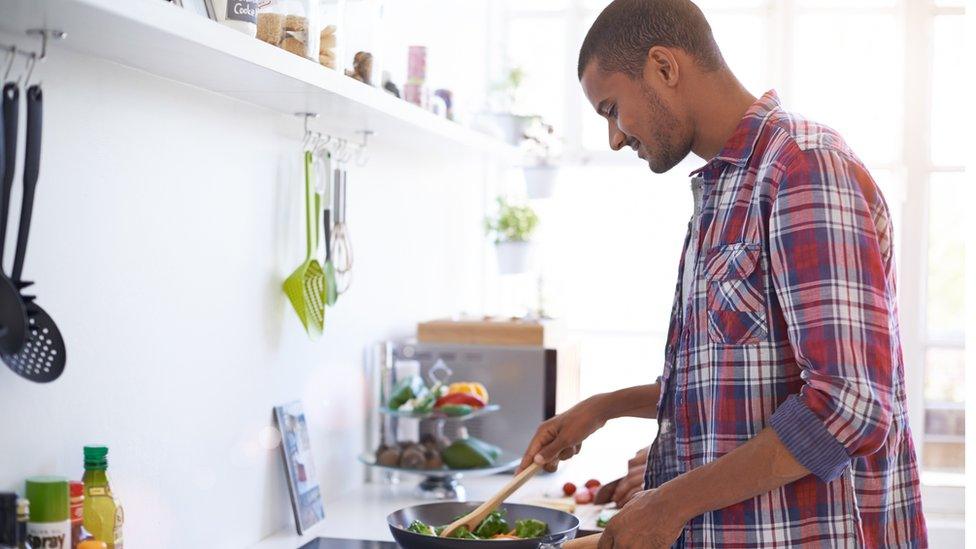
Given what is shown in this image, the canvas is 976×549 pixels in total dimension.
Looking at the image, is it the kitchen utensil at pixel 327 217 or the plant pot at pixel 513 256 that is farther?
the plant pot at pixel 513 256

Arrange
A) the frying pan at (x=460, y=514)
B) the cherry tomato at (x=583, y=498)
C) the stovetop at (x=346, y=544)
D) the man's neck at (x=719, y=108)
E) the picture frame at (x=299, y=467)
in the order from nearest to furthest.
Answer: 1. the man's neck at (x=719, y=108)
2. the frying pan at (x=460, y=514)
3. the stovetop at (x=346, y=544)
4. the picture frame at (x=299, y=467)
5. the cherry tomato at (x=583, y=498)

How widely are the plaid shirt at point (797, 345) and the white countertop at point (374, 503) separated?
80cm

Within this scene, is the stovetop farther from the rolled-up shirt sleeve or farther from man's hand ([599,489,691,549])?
the rolled-up shirt sleeve

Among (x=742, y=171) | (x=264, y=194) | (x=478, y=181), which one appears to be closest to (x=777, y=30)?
(x=478, y=181)

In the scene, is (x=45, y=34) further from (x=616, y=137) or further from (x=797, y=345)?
(x=797, y=345)

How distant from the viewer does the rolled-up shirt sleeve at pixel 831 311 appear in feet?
3.76

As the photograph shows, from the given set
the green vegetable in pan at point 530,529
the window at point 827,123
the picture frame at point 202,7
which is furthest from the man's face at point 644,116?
the window at point 827,123

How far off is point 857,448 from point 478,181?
2336 millimetres

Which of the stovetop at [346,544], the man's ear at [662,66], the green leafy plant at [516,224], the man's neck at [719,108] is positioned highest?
the man's ear at [662,66]

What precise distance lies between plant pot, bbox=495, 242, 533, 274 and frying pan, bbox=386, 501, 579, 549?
4.45ft

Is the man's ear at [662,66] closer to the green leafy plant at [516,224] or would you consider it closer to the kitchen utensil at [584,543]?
the kitchen utensil at [584,543]

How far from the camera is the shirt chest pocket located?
125 centimetres

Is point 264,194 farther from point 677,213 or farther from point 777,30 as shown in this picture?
point 777,30

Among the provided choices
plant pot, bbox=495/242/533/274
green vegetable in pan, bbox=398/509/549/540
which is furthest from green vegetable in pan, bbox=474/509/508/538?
plant pot, bbox=495/242/533/274
